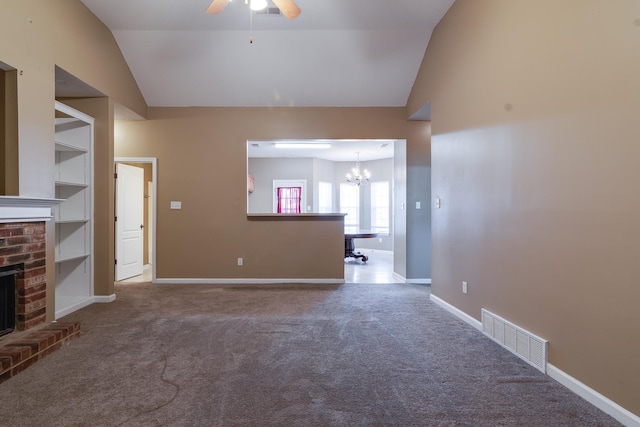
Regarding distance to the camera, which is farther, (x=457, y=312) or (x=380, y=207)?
(x=380, y=207)

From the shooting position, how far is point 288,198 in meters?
9.84

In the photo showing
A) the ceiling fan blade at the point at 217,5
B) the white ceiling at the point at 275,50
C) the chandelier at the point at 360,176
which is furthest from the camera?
the chandelier at the point at 360,176

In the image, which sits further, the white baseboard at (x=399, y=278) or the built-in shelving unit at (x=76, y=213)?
the white baseboard at (x=399, y=278)

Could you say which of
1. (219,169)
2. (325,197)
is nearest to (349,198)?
(325,197)

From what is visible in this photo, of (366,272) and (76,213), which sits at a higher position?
(76,213)

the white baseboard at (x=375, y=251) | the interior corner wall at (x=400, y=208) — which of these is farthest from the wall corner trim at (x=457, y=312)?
the white baseboard at (x=375, y=251)

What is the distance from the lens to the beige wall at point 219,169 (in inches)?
211

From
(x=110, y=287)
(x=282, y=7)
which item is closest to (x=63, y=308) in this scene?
(x=110, y=287)

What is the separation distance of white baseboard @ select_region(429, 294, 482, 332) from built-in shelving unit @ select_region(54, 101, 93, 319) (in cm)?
419

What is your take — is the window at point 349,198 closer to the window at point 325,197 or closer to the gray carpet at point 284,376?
the window at point 325,197

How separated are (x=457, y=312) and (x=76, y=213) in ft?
15.1

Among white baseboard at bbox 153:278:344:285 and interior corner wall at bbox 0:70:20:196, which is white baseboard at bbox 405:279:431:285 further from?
interior corner wall at bbox 0:70:20:196

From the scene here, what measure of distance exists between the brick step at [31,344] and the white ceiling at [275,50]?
133 inches

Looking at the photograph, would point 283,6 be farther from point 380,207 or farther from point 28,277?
point 380,207
